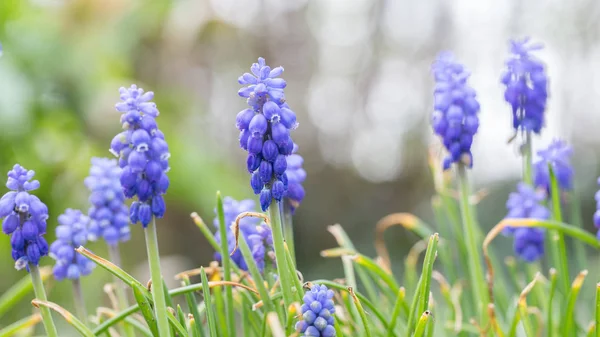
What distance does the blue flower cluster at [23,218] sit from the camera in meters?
→ 2.03

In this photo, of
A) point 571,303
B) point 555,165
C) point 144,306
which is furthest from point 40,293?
point 555,165

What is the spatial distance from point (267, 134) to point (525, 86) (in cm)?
162

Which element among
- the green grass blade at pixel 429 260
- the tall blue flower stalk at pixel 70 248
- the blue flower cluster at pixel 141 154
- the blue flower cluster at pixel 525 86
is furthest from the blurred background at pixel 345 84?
the green grass blade at pixel 429 260

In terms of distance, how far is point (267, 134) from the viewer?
2.01 m

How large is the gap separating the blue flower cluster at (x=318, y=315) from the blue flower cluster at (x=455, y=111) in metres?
1.19

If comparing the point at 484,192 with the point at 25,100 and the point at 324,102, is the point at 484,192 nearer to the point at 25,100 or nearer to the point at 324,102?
the point at 25,100

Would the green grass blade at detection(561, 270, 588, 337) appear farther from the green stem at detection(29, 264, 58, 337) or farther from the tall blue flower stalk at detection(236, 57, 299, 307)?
the green stem at detection(29, 264, 58, 337)

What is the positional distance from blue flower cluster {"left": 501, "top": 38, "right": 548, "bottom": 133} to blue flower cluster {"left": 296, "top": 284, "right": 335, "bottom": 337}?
65.7 inches

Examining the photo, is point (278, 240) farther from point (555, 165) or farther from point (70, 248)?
point (555, 165)

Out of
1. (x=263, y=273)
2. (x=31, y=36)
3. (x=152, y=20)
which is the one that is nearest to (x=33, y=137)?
(x=31, y=36)

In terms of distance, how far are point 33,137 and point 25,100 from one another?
496 mm

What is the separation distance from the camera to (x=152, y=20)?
807 cm

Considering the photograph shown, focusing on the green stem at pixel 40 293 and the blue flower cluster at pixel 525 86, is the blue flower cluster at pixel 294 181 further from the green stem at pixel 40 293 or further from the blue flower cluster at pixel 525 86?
the blue flower cluster at pixel 525 86

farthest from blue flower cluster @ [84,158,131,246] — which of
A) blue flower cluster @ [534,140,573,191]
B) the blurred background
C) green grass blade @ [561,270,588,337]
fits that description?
the blurred background
